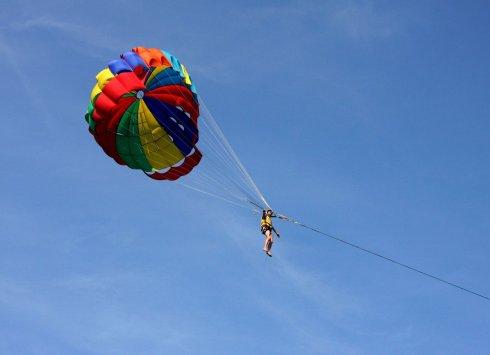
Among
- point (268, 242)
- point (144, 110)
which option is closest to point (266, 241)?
point (268, 242)

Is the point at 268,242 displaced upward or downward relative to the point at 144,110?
downward

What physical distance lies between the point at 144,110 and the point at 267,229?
5.60 m

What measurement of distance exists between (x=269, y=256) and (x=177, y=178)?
5.18 metres

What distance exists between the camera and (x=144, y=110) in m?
28.9

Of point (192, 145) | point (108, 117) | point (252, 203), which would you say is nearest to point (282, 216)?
point (252, 203)

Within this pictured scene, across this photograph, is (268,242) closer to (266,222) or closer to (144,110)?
(266,222)

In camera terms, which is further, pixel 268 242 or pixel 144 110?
pixel 144 110

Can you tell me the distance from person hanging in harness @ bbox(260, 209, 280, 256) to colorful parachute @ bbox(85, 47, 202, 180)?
4.10 m

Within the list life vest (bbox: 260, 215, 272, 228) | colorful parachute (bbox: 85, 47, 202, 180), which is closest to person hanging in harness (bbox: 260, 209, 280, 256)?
life vest (bbox: 260, 215, 272, 228)

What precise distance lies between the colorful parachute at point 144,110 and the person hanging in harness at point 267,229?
4099mm

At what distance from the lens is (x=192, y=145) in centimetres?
2984

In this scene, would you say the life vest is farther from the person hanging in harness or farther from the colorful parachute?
the colorful parachute

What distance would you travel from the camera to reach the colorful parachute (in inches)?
1127

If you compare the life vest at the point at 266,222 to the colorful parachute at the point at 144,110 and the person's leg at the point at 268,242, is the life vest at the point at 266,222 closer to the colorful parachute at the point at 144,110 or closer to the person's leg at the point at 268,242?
the person's leg at the point at 268,242
